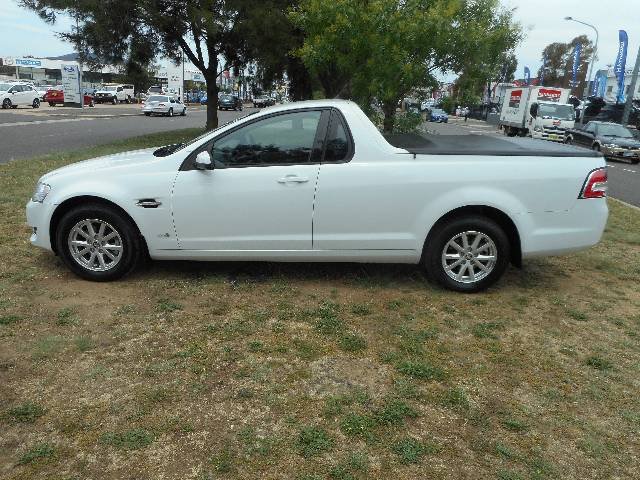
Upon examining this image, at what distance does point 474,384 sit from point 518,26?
8633mm

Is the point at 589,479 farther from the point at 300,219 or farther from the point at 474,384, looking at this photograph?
the point at 300,219

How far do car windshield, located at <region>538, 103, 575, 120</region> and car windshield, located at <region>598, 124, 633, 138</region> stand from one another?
15.1ft

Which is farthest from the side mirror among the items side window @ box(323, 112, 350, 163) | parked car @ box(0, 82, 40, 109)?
parked car @ box(0, 82, 40, 109)

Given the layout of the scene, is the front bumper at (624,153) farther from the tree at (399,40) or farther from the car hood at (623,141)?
the tree at (399,40)

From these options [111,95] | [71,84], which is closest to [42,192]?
[71,84]

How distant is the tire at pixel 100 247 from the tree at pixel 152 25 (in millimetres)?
11804

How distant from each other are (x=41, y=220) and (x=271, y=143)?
2166 millimetres

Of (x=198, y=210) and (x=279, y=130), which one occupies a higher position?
(x=279, y=130)

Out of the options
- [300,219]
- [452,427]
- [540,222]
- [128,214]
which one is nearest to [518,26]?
[540,222]

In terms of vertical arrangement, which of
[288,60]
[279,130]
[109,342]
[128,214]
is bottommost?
[109,342]

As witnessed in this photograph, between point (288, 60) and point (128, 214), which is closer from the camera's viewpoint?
point (128, 214)

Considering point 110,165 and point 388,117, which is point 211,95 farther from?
Result: point 110,165

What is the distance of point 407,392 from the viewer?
126 inches

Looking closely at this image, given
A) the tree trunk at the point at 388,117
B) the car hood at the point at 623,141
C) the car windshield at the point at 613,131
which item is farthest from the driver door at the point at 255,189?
the car windshield at the point at 613,131
